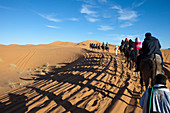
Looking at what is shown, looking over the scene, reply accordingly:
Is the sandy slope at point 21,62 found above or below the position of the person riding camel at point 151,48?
below

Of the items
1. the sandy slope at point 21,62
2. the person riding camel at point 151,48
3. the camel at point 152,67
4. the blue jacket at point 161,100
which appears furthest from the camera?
the sandy slope at point 21,62

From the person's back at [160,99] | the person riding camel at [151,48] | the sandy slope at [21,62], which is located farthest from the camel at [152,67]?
the sandy slope at [21,62]

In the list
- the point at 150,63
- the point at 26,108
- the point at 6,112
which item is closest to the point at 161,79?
the point at 150,63

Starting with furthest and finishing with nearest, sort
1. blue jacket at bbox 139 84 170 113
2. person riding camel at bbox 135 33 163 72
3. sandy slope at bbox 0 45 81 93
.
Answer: sandy slope at bbox 0 45 81 93 < person riding camel at bbox 135 33 163 72 < blue jacket at bbox 139 84 170 113

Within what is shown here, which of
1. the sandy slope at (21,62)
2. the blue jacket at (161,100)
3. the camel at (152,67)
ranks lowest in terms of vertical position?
the sandy slope at (21,62)

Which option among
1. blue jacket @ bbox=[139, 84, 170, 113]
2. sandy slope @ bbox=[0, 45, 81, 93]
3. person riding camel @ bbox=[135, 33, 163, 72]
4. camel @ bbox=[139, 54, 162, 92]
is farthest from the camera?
sandy slope @ bbox=[0, 45, 81, 93]

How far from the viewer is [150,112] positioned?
78.1 inches

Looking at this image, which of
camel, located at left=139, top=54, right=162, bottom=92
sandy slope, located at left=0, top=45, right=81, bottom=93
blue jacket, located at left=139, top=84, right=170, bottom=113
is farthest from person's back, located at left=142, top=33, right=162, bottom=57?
sandy slope, located at left=0, top=45, right=81, bottom=93

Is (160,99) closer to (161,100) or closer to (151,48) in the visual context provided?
(161,100)

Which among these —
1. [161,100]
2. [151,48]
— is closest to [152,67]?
[151,48]

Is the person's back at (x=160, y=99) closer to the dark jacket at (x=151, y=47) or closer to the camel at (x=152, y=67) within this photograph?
the camel at (x=152, y=67)

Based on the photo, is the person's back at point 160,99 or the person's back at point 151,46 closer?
the person's back at point 160,99

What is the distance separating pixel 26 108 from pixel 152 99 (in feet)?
13.3

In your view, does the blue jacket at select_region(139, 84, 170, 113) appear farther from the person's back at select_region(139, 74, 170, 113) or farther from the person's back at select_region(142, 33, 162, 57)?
the person's back at select_region(142, 33, 162, 57)
